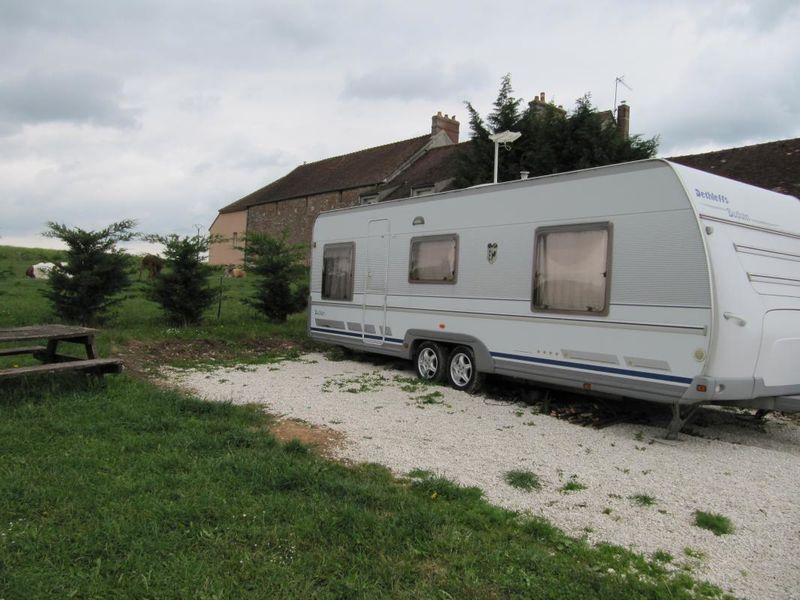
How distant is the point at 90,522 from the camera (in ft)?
11.9

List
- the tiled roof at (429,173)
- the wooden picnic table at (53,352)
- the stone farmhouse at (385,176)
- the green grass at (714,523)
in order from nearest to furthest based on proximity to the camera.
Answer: the green grass at (714,523), the wooden picnic table at (53,352), the stone farmhouse at (385,176), the tiled roof at (429,173)

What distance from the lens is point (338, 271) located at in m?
11.0

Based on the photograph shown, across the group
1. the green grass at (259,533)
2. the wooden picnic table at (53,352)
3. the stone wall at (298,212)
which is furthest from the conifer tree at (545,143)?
the green grass at (259,533)

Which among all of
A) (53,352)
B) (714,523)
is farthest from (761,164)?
(53,352)

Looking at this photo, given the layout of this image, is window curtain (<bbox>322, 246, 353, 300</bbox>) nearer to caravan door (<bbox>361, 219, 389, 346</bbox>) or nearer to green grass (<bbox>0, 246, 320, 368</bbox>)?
caravan door (<bbox>361, 219, 389, 346</bbox>)

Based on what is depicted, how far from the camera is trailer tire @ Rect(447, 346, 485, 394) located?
8.30 meters

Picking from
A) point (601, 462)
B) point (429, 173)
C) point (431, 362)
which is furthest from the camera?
point (429, 173)

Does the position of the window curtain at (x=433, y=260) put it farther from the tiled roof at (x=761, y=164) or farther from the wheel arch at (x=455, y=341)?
the tiled roof at (x=761, y=164)

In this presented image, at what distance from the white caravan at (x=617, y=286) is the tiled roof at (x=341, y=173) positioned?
1967cm

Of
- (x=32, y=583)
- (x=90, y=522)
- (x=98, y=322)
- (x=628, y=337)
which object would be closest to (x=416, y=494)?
(x=90, y=522)

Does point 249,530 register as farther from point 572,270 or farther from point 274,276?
point 274,276

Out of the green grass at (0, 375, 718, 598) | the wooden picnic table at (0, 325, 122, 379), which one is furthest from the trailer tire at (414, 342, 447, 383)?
the wooden picnic table at (0, 325, 122, 379)

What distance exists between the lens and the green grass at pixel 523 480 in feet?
15.7

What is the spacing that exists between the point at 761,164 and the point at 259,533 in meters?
14.9
